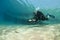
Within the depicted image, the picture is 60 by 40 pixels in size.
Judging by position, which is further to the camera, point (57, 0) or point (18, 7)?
point (18, 7)

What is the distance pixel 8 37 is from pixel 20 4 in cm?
296

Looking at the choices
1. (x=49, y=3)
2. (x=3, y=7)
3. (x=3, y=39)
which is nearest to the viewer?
(x=3, y=39)

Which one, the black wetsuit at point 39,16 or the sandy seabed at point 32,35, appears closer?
the sandy seabed at point 32,35

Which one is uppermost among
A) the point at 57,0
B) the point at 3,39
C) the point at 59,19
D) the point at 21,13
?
the point at 57,0

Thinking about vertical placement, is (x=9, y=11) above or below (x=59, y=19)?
above

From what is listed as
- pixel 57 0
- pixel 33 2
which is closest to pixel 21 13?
pixel 33 2

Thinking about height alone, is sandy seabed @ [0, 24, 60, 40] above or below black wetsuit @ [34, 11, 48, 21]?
below

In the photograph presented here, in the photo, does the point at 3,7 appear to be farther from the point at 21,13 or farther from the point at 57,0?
the point at 57,0

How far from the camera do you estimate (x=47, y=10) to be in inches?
230

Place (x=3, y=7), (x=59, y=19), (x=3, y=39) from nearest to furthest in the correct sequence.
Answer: (x=3, y=39), (x=59, y=19), (x=3, y=7)

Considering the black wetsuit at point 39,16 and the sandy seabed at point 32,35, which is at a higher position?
the black wetsuit at point 39,16

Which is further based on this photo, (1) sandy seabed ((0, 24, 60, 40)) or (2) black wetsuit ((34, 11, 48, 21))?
(2) black wetsuit ((34, 11, 48, 21))

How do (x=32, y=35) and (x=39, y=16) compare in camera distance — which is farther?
(x=39, y=16)

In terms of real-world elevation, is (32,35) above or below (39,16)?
below
